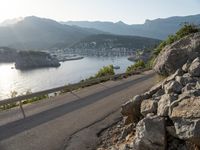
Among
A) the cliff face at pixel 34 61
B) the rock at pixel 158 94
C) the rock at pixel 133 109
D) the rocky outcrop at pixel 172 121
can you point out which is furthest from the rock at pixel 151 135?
the cliff face at pixel 34 61

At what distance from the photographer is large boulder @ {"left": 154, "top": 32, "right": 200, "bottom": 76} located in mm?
12688

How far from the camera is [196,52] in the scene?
1249 centimetres

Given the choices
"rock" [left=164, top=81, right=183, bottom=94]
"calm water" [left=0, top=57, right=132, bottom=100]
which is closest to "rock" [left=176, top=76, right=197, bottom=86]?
"rock" [left=164, top=81, right=183, bottom=94]

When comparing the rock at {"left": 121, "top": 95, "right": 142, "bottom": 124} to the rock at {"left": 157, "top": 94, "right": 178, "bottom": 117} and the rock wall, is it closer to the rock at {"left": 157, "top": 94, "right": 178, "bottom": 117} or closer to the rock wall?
the rock wall

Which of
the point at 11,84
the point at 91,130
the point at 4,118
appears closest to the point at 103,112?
the point at 91,130

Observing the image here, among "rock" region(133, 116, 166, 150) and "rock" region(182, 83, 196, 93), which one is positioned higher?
"rock" region(182, 83, 196, 93)

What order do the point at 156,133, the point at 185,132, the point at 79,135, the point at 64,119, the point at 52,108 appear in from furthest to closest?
the point at 52,108
the point at 64,119
the point at 79,135
the point at 156,133
the point at 185,132

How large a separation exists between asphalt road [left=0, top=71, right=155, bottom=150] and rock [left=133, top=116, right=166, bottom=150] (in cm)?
273

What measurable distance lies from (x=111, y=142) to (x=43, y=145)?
5.99 feet

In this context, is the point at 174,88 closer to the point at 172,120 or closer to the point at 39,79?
the point at 172,120

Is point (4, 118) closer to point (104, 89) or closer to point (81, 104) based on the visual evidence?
point (81, 104)

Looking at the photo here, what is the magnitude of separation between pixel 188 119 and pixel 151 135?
2.98 ft

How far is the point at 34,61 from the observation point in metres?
175

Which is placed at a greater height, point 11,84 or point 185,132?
point 185,132
